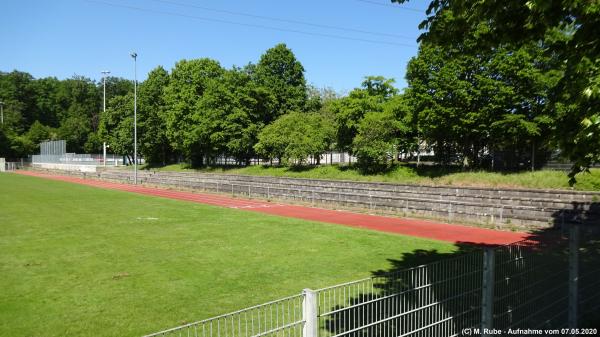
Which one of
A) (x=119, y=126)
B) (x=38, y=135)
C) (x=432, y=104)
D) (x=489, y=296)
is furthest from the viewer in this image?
(x=38, y=135)

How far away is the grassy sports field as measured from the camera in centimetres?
763

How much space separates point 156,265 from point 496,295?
819 centimetres

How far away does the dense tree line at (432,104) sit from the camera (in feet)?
18.4

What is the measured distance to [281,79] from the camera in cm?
4744

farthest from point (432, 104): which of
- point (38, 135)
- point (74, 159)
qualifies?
point (38, 135)

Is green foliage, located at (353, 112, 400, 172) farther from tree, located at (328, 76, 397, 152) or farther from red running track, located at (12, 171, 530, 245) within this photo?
red running track, located at (12, 171, 530, 245)

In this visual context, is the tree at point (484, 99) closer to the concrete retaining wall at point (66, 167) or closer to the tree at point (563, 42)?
the tree at point (563, 42)

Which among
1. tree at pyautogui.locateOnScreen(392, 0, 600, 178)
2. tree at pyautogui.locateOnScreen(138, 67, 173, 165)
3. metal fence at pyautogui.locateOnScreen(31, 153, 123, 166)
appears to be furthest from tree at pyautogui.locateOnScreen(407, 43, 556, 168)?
metal fence at pyautogui.locateOnScreen(31, 153, 123, 166)

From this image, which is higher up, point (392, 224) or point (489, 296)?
point (489, 296)

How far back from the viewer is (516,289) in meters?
5.96

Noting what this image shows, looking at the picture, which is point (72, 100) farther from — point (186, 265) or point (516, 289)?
point (516, 289)

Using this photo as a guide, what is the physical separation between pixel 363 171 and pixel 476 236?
18.2 metres

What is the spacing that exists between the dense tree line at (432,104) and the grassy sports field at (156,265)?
5.68 metres

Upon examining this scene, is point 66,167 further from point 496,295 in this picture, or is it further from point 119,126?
point 496,295
